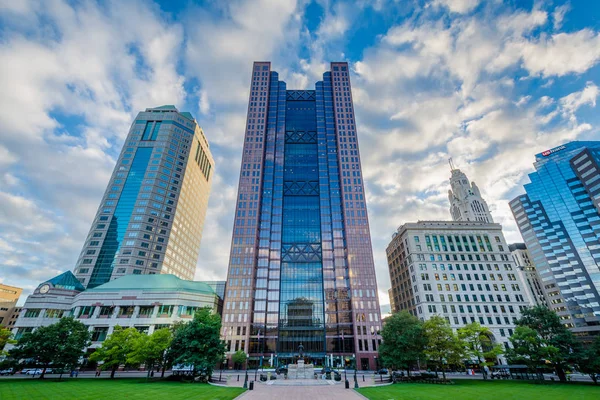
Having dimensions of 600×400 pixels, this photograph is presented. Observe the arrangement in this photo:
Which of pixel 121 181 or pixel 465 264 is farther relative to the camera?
pixel 121 181

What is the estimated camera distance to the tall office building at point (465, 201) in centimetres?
15438

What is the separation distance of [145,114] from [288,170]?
9330cm

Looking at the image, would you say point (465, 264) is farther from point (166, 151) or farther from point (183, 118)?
point (183, 118)

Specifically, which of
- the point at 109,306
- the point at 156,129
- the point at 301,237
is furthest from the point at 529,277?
the point at 156,129

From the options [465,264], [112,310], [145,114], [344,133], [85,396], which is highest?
[145,114]

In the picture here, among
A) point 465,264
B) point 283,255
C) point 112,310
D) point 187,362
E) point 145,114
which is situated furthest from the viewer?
point 145,114

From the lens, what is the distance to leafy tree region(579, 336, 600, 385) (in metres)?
39.0

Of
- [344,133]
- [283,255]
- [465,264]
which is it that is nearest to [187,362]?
[283,255]

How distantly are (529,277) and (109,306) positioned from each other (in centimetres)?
19171

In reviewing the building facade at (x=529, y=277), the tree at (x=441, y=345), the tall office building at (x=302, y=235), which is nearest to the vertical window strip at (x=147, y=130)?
the tall office building at (x=302, y=235)

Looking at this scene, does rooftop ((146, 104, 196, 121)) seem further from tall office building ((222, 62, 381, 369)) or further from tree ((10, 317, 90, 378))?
tree ((10, 317, 90, 378))

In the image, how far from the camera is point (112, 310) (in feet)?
252

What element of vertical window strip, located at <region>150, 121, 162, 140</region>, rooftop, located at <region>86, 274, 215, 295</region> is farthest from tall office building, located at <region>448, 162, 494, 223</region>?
vertical window strip, located at <region>150, 121, 162, 140</region>

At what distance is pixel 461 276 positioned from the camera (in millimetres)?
88688
